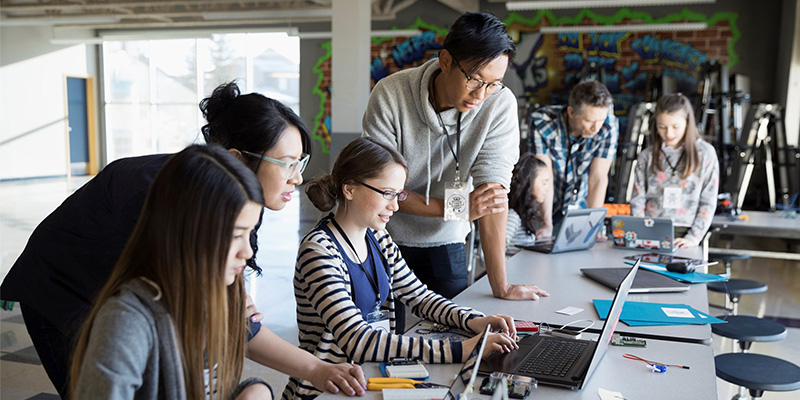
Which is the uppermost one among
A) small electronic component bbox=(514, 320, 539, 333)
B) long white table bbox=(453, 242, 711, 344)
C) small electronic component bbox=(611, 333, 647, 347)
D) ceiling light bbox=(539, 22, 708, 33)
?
ceiling light bbox=(539, 22, 708, 33)

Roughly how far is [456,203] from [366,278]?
14.5 inches

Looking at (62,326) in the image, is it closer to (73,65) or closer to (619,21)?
(73,65)

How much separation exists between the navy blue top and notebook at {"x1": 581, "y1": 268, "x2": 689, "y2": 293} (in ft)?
2.80

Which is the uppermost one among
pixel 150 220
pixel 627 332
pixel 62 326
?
pixel 150 220

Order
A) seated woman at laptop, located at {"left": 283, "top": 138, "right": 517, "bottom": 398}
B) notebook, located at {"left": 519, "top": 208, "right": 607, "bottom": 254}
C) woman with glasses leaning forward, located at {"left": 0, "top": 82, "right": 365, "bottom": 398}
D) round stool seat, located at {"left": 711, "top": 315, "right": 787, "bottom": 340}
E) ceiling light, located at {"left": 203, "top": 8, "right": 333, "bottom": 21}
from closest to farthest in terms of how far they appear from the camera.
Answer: woman with glasses leaning forward, located at {"left": 0, "top": 82, "right": 365, "bottom": 398} < seated woman at laptop, located at {"left": 283, "top": 138, "right": 517, "bottom": 398} < round stool seat, located at {"left": 711, "top": 315, "right": 787, "bottom": 340} < notebook, located at {"left": 519, "top": 208, "right": 607, "bottom": 254} < ceiling light, located at {"left": 203, "top": 8, "right": 333, "bottom": 21}

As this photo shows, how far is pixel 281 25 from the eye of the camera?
4.55m

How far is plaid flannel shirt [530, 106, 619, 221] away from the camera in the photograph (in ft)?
11.1

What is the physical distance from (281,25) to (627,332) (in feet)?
11.6

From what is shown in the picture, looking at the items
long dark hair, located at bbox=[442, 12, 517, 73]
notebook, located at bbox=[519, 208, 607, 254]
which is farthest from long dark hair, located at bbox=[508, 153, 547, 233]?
long dark hair, located at bbox=[442, 12, 517, 73]

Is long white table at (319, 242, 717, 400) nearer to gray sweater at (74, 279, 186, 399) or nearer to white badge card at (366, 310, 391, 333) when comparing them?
white badge card at (366, 310, 391, 333)

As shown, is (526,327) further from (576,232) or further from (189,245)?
(576,232)

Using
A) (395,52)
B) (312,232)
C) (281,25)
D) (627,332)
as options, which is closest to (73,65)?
(281,25)

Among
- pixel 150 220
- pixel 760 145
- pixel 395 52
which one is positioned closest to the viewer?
pixel 150 220

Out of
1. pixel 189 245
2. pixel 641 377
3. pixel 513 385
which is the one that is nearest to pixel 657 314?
pixel 641 377
